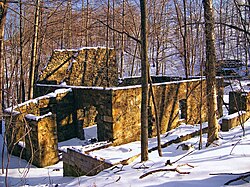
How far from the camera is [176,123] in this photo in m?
12.1

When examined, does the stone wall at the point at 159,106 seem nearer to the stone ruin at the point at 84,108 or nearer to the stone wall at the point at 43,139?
the stone ruin at the point at 84,108

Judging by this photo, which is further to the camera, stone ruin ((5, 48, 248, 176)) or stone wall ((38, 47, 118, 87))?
stone wall ((38, 47, 118, 87))

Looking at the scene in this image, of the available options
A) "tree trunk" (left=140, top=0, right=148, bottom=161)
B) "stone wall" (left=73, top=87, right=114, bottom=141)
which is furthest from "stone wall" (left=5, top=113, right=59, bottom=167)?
"tree trunk" (left=140, top=0, right=148, bottom=161)

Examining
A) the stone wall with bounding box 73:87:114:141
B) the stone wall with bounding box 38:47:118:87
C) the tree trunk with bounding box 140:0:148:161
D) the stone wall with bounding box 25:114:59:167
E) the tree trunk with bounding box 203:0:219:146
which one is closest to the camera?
the tree trunk with bounding box 140:0:148:161

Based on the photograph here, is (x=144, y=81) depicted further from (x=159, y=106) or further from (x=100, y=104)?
(x=159, y=106)

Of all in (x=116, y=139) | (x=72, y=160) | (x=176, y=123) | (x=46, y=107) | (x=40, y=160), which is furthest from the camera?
(x=176, y=123)

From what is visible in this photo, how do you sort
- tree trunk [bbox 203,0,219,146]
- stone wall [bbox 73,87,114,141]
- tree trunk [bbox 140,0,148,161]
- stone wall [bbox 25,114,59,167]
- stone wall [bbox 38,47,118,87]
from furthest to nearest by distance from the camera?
1. stone wall [bbox 38,47,118,87]
2. stone wall [bbox 73,87,114,141]
3. stone wall [bbox 25,114,59,167]
4. tree trunk [bbox 203,0,219,146]
5. tree trunk [bbox 140,0,148,161]

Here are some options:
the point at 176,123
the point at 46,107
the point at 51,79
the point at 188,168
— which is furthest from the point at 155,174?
the point at 51,79

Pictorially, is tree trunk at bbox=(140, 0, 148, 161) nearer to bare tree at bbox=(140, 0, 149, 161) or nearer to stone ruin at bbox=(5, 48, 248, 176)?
bare tree at bbox=(140, 0, 149, 161)

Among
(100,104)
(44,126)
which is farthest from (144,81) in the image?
(44,126)

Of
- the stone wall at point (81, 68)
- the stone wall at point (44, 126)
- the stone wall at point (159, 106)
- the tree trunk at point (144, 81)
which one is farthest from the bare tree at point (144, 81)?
the stone wall at point (81, 68)

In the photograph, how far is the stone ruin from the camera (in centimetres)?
859

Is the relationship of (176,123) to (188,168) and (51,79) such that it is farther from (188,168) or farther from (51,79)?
(188,168)

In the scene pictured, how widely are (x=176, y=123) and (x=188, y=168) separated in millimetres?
8119
